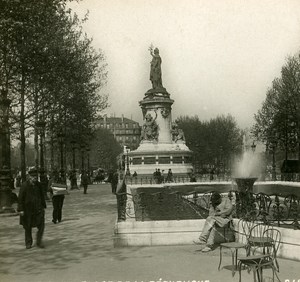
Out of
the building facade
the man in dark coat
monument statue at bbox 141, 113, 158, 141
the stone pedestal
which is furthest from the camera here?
the building facade

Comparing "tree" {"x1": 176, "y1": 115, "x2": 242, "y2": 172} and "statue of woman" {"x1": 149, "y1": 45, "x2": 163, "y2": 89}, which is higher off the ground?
"statue of woman" {"x1": 149, "y1": 45, "x2": 163, "y2": 89}

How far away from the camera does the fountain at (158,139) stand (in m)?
52.9

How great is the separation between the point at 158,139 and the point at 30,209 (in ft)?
141

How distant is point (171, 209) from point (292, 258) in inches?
327

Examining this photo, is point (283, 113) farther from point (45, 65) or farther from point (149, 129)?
point (45, 65)

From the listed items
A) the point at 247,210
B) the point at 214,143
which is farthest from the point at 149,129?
the point at 247,210

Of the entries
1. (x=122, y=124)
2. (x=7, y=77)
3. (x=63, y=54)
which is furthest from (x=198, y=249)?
(x=122, y=124)

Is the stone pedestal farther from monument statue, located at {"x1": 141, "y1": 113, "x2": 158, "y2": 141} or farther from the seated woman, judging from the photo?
the seated woman

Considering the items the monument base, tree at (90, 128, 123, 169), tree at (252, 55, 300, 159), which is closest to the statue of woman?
the monument base

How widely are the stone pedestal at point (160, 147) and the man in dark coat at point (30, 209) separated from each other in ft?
129

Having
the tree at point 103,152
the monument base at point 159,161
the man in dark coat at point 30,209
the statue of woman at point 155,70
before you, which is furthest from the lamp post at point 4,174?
the tree at point 103,152

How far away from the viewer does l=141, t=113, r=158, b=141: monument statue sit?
54281 mm

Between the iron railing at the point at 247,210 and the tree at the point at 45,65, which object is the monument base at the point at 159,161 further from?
the iron railing at the point at 247,210

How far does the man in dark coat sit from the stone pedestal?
39368mm
